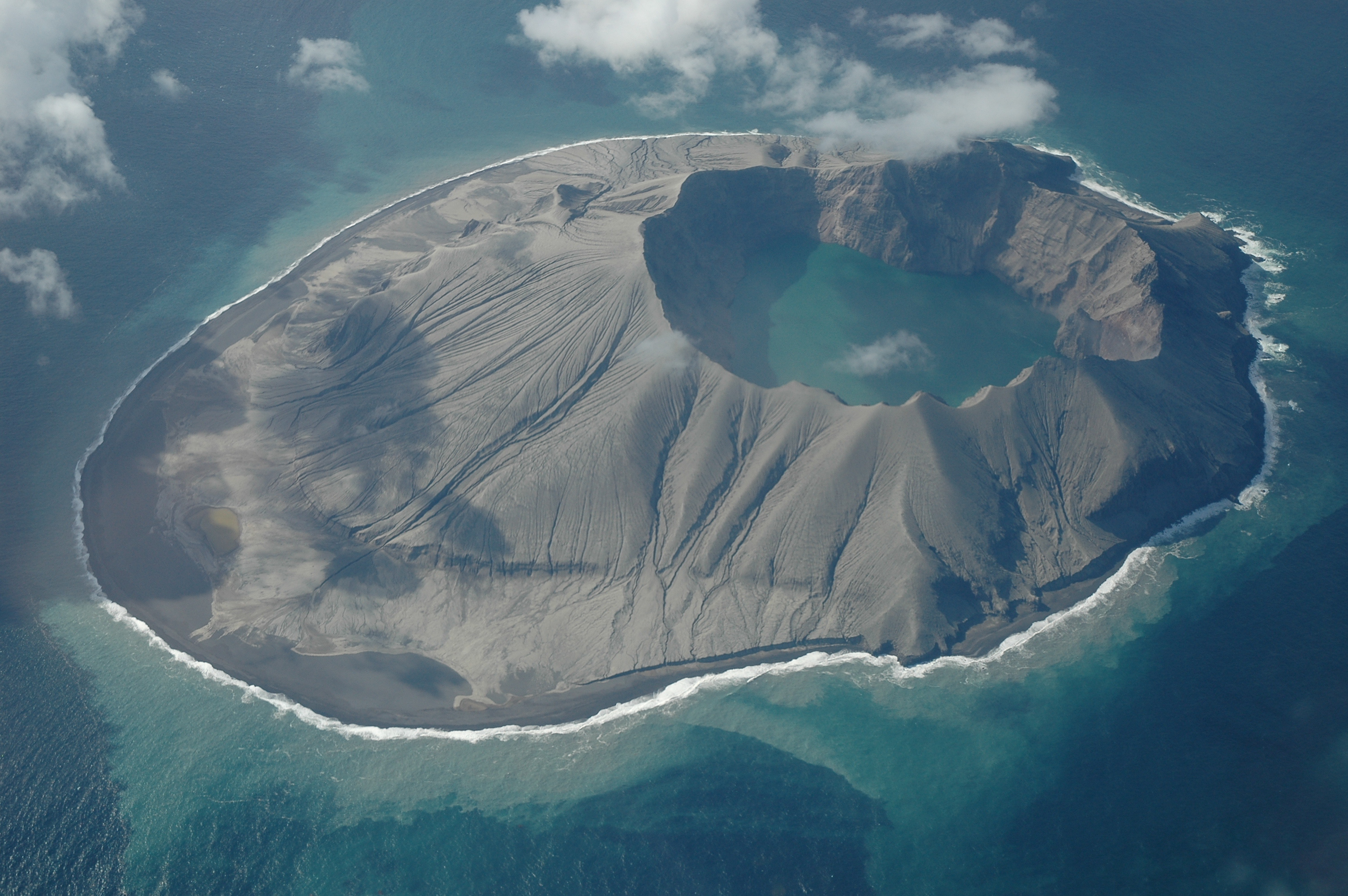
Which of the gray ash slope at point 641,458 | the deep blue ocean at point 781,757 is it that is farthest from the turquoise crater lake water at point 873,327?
the deep blue ocean at point 781,757

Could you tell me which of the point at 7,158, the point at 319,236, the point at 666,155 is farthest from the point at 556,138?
the point at 7,158

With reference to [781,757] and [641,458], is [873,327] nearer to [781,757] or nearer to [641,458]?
[641,458]

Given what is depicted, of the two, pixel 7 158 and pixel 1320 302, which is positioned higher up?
pixel 7 158

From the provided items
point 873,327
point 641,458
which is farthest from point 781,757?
point 873,327

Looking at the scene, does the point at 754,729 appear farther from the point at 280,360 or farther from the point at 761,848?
the point at 280,360

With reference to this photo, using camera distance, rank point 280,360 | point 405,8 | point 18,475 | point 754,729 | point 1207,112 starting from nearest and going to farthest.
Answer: point 754,729
point 18,475
point 280,360
point 1207,112
point 405,8

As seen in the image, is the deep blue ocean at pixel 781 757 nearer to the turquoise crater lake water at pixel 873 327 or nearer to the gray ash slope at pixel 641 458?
the gray ash slope at pixel 641 458

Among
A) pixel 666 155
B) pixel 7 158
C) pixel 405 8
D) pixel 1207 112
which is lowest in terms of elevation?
pixel 1207 112

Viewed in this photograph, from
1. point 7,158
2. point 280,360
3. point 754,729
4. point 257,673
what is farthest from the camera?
point 7,158

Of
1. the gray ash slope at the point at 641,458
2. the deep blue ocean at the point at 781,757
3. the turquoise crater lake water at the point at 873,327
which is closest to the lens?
the deep blue ocean at the point at 781,757
